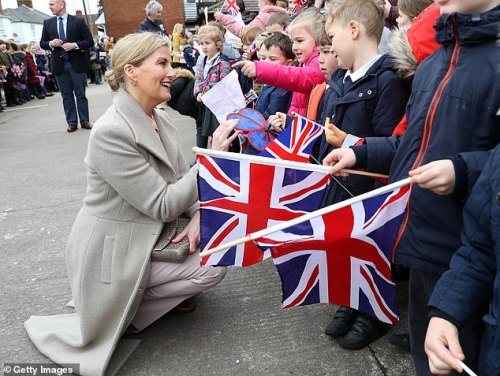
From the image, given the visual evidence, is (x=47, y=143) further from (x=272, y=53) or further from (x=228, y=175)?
(x=228, y=175)

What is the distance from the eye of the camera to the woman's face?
265 cm

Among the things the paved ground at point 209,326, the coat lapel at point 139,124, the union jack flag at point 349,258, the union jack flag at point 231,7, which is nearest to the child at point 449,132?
the union jack flag at point 349,258

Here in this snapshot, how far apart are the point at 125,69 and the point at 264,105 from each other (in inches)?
67.3

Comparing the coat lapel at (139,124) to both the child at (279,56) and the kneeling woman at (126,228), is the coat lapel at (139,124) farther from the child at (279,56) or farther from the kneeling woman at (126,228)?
the child at (279,56)

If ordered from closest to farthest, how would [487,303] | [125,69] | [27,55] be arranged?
[487,303]
[125,69]
[27,55]

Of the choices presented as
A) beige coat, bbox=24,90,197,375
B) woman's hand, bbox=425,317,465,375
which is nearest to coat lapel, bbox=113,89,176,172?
beige coat, bbox=24,90,197,375

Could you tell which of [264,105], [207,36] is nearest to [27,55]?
[207,36]

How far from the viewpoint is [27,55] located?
1681 cm

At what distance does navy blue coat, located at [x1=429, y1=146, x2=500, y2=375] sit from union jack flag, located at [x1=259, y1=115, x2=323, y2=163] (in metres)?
1.13

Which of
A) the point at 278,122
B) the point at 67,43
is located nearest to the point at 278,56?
the point at 278,122

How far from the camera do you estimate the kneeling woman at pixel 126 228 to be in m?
2.42

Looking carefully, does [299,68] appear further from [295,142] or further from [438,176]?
[438,176]

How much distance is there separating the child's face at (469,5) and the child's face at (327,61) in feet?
4.51

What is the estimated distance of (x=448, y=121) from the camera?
5.03ft
